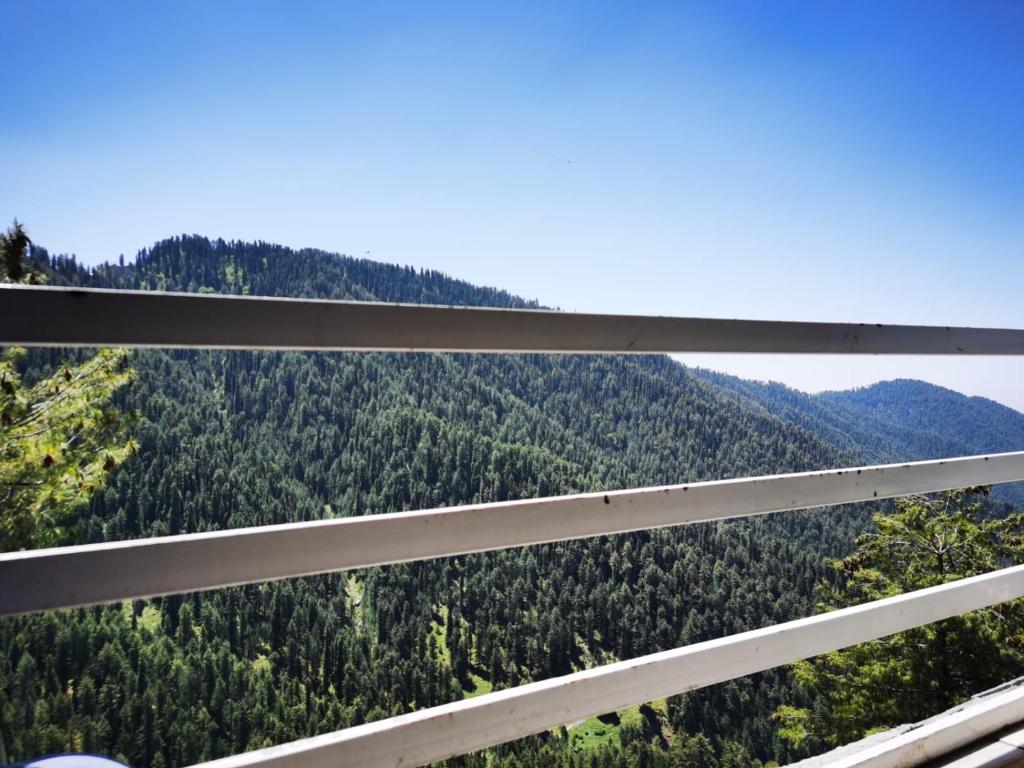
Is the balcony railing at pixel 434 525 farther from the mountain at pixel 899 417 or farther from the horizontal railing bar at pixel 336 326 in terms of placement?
the mountain at pixel 899 417

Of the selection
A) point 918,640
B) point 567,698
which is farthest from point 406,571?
point 567,698

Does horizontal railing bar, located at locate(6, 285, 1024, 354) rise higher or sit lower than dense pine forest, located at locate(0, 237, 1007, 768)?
higher

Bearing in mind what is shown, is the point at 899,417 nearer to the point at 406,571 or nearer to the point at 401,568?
the point at 406,571

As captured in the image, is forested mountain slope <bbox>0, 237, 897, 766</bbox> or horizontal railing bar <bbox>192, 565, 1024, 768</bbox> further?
forested mountain slope <bbox>0, 237, 897, 766</bbox>

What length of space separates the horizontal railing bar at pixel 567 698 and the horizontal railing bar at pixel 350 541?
18 cm

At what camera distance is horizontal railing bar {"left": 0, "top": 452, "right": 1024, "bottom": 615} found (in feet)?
1.82

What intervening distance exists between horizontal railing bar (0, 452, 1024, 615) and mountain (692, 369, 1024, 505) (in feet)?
403

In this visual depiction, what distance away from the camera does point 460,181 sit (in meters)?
66.0

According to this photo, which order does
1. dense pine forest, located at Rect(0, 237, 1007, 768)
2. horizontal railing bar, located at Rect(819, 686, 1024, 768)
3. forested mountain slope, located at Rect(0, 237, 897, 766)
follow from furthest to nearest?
forested mountain slope, located at Rect(0, 237, 897, 766), dense pine forest, located at Rect(0, 237, 1007, 768), horizontal railing bar, located at Rect(819, 686, 1024, 768)

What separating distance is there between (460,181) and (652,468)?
126ft

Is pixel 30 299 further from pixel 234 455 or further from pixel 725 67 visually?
pixel 234 455

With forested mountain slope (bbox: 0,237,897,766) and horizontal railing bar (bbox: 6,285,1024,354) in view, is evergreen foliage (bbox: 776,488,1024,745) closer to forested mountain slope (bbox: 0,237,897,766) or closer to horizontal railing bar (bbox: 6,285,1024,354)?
forested mountain slope (bbox: 0,237,897,766)

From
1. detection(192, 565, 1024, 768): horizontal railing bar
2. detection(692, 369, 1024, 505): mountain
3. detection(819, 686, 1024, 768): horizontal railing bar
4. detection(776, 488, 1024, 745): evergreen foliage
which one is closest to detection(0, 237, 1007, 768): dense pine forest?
detection(192, 565, 1024, 768): horizontal railing bar

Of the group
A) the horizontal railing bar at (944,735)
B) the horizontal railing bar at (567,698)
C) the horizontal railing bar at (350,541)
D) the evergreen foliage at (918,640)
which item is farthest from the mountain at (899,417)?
the horizontal railing bar at (350,541)
